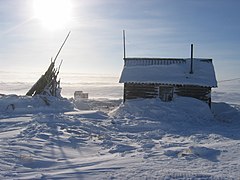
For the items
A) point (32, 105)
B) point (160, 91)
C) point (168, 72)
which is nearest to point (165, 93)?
point (160, 91)

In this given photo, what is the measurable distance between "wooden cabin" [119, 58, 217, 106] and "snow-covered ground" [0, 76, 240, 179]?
164 centimetres

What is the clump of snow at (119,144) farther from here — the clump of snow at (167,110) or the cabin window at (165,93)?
the cabin window at (165,93)

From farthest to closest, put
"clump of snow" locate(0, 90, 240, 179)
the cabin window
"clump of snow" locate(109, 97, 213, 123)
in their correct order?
the cabin window
"clump of snow" locate(109, 97, 213, 123)
"clump of snow" locate(0, 90, 240, 179)

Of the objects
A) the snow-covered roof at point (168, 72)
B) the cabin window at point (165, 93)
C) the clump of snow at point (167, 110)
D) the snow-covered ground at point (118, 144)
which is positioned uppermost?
the snow-covered roof at point (168, 72)

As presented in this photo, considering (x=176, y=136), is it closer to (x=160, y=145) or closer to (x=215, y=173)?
(x=160, y=145)

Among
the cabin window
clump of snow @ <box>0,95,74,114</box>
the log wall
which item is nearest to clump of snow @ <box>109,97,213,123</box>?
the log wall

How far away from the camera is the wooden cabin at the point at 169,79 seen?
2169 cm

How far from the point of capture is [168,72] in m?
23.2

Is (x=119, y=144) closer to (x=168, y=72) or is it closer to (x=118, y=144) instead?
(x=118, y=144)

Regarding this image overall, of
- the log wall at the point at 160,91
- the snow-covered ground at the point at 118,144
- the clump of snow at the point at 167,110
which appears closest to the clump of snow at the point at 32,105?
the snow-covered ground at the point at 118,144

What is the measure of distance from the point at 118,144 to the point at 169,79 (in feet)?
39.0

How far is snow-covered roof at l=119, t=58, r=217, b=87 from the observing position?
72.0 ft

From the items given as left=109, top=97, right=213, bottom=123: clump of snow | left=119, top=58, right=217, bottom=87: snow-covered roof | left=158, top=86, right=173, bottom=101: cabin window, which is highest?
left=119, top=58, right=217, bottom=87: snow-covered roof

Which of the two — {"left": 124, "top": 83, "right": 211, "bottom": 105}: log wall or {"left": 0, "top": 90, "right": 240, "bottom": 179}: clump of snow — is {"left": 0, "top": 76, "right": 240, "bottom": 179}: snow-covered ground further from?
{"left": 124, "top": 83, "right": 211, "bottom": 105}: log wall
